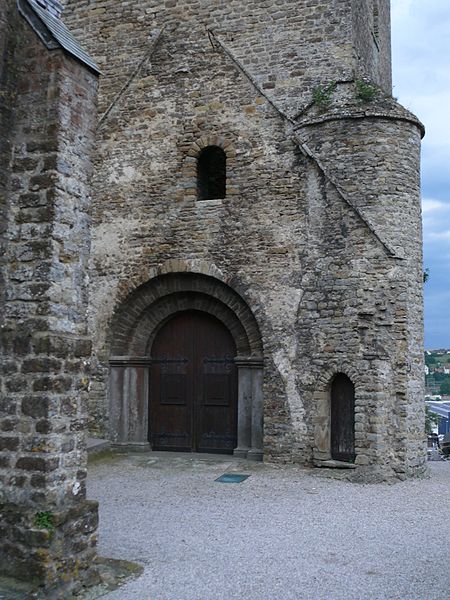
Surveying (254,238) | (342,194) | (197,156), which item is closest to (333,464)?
(254,238)

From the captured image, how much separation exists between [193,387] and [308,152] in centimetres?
447

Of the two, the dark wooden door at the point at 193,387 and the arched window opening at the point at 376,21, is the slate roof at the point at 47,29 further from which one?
the arched window opening at the point at 376,21

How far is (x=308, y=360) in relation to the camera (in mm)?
10172

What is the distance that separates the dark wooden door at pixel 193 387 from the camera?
37.2ft

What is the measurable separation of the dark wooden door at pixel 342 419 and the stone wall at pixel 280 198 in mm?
170

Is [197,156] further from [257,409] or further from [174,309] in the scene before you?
[257,409]

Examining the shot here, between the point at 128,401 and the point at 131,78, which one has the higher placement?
the point at 131,78

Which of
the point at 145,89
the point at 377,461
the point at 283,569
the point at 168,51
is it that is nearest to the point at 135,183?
the point at 145,89

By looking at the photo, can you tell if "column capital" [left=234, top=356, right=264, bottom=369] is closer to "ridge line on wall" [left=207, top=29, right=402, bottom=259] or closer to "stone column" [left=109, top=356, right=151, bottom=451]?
"stone column" [left=109, top=356, right=151, bottom=451]

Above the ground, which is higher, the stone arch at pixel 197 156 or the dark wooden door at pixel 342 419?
the stone arch at pixel 197 156

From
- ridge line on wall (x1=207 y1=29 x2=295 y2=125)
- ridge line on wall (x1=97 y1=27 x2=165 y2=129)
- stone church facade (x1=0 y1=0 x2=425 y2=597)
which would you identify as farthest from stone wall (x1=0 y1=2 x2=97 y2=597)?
ridge line on wall (x1=97 y1=27 x2=165 y2=129)

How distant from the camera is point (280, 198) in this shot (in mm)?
10758

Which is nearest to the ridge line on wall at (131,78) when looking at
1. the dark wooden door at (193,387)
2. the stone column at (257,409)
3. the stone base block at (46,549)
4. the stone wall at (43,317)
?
the dark wooden door at (193,387)

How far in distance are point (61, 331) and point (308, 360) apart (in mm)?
5822
